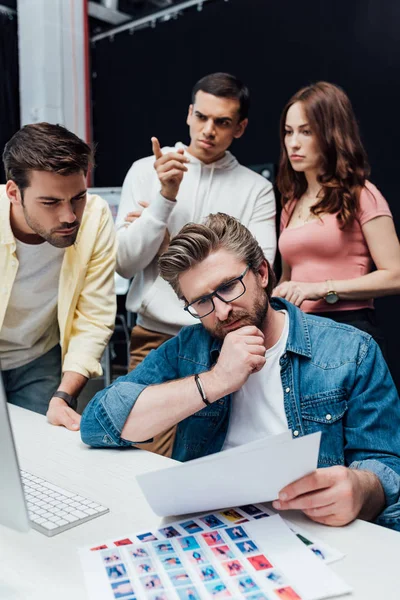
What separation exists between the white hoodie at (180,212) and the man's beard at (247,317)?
0.69 metres

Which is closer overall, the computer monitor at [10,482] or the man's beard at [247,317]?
the computer monitor at [10,482]

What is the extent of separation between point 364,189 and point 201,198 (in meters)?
0.55

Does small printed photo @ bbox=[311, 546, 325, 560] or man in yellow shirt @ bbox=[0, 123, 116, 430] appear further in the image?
man in yellow shirt @ bbox=[0, 123, 116, 430]

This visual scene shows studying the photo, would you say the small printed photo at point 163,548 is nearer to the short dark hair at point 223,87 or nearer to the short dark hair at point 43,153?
the short dark hair at point 43,153

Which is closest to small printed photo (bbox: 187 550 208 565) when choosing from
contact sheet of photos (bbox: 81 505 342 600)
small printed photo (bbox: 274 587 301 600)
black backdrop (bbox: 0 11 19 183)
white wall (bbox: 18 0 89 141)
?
contact sheet of photos (bbox: 81 505 342 600)

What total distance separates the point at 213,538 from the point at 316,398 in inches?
16.8

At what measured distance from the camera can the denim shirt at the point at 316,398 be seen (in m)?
1.11

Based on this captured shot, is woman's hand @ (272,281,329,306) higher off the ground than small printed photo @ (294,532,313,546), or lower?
higher

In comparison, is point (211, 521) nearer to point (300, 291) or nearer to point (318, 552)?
point (318, 552)

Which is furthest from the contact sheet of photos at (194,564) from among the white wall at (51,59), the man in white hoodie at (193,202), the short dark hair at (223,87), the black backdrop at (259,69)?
the white wall at (51,59)

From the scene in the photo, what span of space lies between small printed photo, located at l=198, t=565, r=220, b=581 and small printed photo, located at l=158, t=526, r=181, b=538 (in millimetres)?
93

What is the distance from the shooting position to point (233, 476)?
2.56 ft

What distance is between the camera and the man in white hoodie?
193 cm

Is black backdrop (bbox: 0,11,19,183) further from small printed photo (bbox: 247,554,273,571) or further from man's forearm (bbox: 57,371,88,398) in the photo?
small printed photo (bbox: 247,554,273,571)
